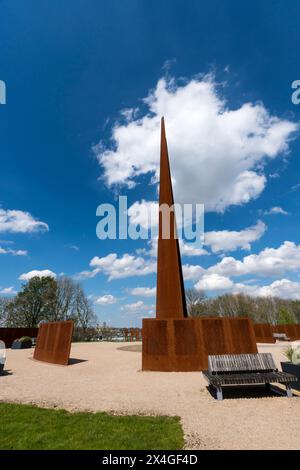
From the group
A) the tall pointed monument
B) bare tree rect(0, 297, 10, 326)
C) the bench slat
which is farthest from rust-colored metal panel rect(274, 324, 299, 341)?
bare tree rect(0, 297, 10, 326)

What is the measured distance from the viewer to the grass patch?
4.06m

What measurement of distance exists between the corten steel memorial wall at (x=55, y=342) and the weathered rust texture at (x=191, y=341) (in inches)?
169

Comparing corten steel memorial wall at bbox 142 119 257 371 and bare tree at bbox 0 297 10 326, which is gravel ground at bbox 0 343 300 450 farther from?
bare tree at bbox 0 297 10 326

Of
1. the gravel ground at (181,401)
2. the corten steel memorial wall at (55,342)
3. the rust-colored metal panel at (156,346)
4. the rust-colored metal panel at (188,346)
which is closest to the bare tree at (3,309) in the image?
the corten steel memorial wall at (55,342)

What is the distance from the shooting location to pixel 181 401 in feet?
22.0

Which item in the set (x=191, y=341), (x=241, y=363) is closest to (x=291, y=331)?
(x=191, y=341)

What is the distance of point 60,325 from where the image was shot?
14.5 metres

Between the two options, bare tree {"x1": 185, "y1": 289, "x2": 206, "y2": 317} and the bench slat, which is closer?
the bench slat

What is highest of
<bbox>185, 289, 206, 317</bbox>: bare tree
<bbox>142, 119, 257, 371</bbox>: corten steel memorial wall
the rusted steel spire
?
<bbox>185, 289, 206, 317</bbox>: bare tree

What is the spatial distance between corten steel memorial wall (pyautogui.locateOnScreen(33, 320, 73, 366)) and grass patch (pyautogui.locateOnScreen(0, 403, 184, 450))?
7.97 meters

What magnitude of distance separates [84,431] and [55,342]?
36.5ft

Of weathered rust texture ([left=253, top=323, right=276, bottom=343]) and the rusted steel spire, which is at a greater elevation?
the rusted steel spire
